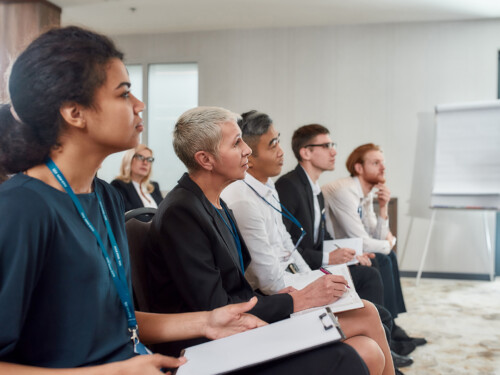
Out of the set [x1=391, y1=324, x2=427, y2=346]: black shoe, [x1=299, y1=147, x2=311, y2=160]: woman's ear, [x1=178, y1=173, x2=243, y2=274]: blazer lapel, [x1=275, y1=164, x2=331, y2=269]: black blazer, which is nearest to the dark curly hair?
[x1=178, y1=173, x2=243, y2=274]: blazer lapel

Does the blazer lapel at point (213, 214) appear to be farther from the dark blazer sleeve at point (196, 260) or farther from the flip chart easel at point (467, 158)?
the flip chart easel at point (467, 158)

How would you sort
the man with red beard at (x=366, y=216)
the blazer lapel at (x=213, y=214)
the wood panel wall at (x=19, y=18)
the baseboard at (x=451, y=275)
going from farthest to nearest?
the baseboard at (x=451, y=275)
the wood panel wall at (x=19, y=18)
the man with red beard at (x=366, y=216)
the blazer lapel at (x=213, y=214)

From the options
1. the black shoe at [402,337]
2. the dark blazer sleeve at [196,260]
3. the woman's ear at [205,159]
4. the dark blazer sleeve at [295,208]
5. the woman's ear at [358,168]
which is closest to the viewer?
the dark blazer sleeve at [196,260]

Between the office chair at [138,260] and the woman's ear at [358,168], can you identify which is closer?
the office chair at [138,260]

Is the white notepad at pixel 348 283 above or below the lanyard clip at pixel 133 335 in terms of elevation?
below

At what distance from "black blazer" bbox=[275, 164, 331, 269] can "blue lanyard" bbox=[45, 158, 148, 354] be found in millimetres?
1641

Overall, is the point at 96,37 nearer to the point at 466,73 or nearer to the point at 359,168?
the point at 359,168

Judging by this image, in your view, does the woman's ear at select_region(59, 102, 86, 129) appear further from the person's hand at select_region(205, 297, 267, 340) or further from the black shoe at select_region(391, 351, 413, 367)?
the black shoe at select_region(391, 351, 413, 367)

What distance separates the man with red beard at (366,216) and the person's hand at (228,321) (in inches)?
78.3

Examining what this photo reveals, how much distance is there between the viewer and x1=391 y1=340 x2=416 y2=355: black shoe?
284 cm

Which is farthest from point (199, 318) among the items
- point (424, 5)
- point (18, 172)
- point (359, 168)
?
point (424, 5)

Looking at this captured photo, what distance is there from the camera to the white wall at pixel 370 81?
5406mm

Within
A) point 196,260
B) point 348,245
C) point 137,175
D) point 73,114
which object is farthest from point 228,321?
point 137,175

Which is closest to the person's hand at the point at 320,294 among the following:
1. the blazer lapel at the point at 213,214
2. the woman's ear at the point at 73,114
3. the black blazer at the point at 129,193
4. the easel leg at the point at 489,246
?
the blazer lapel at the point at 213,214
